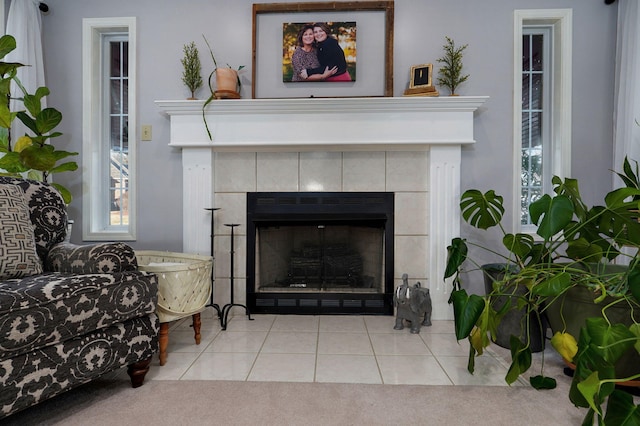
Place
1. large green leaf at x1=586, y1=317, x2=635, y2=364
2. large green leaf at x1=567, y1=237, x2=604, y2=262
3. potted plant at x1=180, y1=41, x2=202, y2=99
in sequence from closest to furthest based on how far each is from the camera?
large green leaf at x1=586, y1=317, x2=635, y2=364 → large green leaf at x1=567, y1=237, x2=604, y2=262 → potted plant at x1=180, y1=41, x2=202, y2=99

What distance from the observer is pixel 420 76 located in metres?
2.21

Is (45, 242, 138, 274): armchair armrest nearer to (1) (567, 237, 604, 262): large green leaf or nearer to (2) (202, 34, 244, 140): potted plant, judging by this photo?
(2) (202, 34, 244, 140): potted plant

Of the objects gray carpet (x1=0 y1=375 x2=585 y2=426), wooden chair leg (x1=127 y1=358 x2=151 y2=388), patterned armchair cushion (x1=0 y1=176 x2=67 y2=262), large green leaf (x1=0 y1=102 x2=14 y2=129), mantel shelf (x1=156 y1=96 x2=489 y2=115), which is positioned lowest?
gray carpet (x1=0 y1=375 x2=585 y2=426)

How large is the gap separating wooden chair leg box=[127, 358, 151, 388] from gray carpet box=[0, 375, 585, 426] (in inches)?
1.2

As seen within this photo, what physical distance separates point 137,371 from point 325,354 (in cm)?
86

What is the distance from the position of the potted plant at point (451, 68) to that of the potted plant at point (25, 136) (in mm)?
2499

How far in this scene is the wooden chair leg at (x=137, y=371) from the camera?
1379 millimetres

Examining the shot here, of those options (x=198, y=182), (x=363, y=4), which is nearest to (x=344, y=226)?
(x=198, y=182)

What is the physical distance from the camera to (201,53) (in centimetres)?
237

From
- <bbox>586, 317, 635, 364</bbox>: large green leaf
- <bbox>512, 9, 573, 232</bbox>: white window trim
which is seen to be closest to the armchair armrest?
<bbox>586, 317, 635, 364</bbox>: large green leaf

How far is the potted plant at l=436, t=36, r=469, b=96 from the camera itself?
2.23 meters

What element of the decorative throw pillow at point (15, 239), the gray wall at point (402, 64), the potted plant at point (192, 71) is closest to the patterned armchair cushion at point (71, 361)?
the decorative throw pillow at point (15, 239)

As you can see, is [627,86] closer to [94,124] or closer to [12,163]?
[94,124]

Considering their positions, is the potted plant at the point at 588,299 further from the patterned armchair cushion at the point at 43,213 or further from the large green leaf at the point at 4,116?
the large green leaf at the point at 4,116
